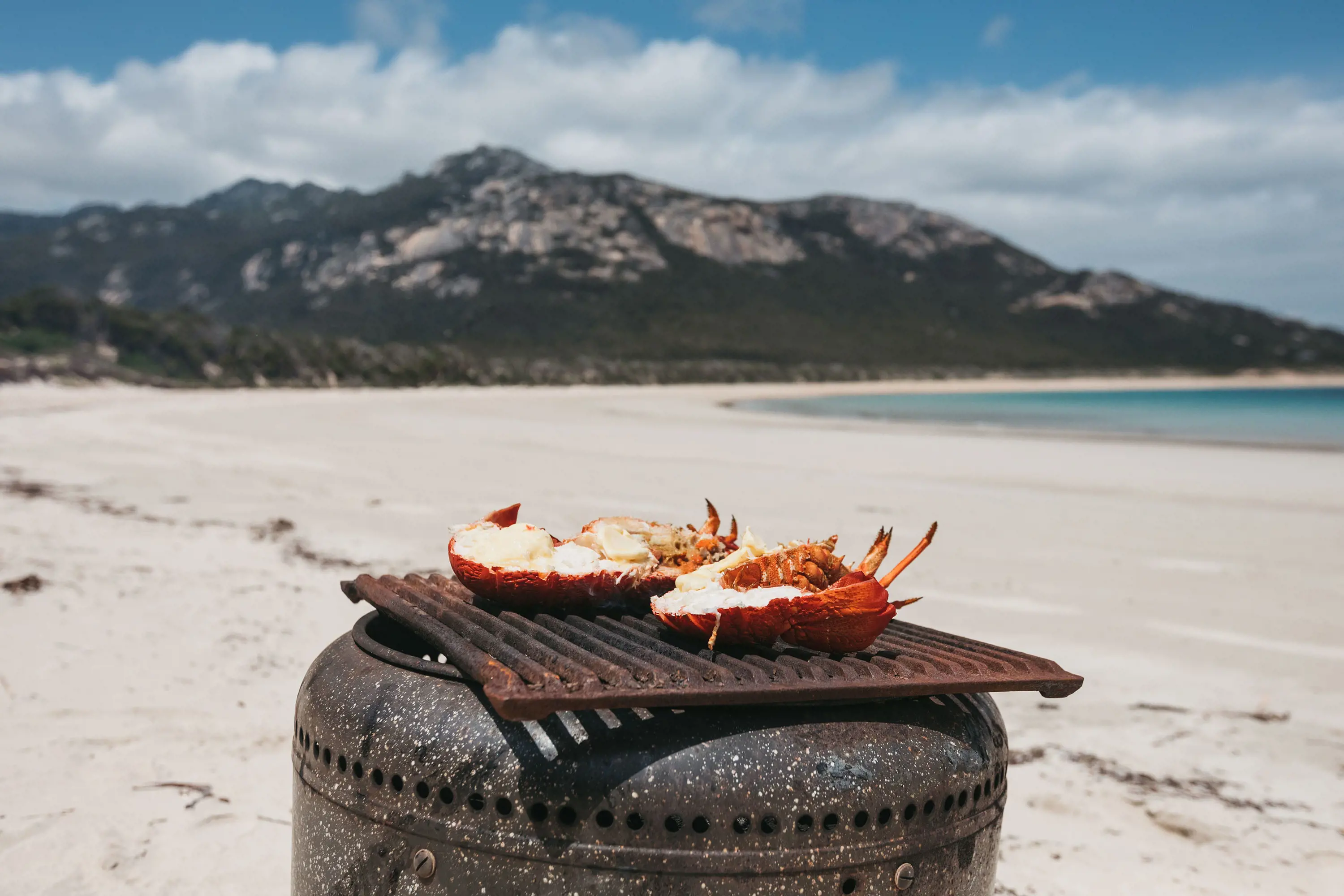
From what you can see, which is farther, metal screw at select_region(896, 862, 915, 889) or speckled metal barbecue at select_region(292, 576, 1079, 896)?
metal screw at select_region(896, 862, 915, 889)

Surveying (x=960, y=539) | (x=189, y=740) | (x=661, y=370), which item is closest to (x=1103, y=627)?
(x=960, y=539)

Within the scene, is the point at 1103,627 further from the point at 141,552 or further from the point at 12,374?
the point at 12,374

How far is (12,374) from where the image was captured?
90.2 ft

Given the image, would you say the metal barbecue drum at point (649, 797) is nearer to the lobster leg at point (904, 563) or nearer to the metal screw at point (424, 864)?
the metal screw at point (424, 864)

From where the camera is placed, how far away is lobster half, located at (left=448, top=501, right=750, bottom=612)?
2.37 m

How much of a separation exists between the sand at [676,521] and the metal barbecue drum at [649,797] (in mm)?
1535

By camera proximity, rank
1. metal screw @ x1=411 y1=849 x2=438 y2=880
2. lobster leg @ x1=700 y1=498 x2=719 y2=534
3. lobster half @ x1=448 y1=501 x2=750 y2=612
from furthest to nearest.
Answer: lobster leg @ x1=700 y1=498 x2=719 y2=534
lobster half @ x1=448 y1=501 x2=750 y2=612
metal screw @ x1=411 y1=849 x2=438 y2=880

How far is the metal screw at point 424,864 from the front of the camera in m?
1.82

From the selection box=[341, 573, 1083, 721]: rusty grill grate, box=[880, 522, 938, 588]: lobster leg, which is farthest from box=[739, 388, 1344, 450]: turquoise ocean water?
box=[341, 573, 1083, 721]: rusty grill grate

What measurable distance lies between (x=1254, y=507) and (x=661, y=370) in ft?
184

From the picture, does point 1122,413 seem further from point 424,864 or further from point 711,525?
A: point 424,864

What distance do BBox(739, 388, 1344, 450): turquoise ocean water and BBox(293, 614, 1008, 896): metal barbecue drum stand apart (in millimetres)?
27035

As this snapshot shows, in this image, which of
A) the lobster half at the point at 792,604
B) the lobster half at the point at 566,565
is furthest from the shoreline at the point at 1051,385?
the lobster half at the point at 792,604

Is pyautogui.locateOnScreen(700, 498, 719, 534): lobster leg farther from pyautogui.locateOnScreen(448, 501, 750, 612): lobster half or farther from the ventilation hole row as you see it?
the ventilation hole row
